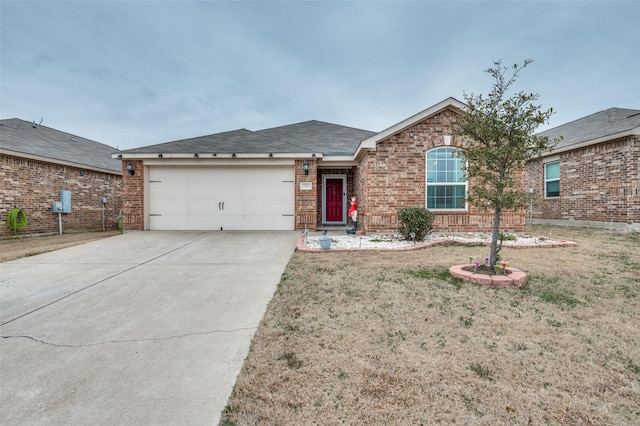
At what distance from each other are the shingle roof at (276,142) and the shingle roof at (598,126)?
26.6 ft

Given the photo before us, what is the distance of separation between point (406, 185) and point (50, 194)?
1384cm

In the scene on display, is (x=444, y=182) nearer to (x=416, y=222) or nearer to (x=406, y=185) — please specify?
(x=406, y=185)

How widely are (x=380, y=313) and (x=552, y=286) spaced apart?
2888 mm

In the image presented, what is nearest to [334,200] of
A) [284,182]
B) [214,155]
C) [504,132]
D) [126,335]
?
[284,182]

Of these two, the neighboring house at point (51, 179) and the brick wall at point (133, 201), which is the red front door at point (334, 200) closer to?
the brick wall at point (133, 201)

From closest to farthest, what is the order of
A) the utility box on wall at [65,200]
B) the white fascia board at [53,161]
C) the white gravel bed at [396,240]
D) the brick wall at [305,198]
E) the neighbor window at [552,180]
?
the white gravel bed at [396,240] < the white fascia board at [53,161] < the brick wall at [305,198] < the utility box on wall at [65,200] < the neighbor window at [552,180]

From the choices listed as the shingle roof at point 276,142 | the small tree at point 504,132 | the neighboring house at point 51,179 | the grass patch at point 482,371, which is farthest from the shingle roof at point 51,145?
the grass patch at point 482,371

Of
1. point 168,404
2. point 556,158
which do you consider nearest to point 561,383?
point 168,404

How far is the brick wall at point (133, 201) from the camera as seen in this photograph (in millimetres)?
11008

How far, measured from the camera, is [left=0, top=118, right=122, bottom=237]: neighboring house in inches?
415

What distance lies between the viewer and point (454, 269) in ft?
16.4

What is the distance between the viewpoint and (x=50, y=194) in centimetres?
1173

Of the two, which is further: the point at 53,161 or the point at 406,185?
the point at 53,161

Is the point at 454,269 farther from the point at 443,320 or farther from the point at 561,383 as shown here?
the point at 561,383
